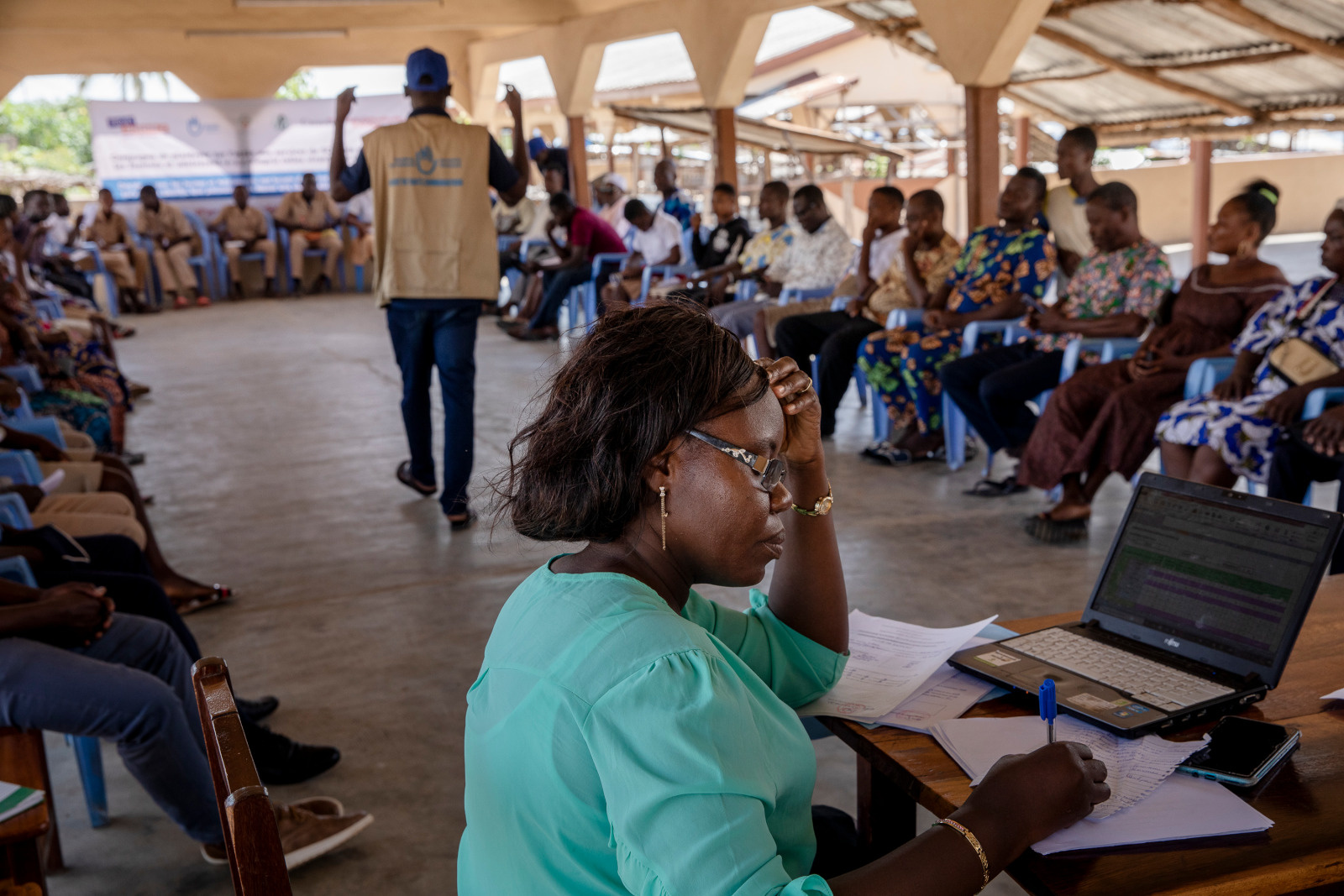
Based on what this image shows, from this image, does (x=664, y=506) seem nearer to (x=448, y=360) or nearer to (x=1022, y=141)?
(x=448, y=360)

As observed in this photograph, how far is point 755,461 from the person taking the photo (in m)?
1.08

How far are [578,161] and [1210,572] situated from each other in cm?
946

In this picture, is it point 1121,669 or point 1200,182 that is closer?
point 1121,669

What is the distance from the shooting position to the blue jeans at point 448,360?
4.01m

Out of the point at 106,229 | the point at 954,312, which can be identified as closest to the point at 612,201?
the point at 106,229

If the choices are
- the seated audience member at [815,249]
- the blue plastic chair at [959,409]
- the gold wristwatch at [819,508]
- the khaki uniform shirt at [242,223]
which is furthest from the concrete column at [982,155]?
the khaki uniform shirt at [242,223]

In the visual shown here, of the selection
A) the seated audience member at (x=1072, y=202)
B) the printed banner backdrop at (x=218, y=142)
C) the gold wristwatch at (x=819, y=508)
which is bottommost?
the gold wristwatch at (x=819, y=508)

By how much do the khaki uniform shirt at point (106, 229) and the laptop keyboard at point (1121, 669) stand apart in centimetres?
1217

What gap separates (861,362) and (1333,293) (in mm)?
2067

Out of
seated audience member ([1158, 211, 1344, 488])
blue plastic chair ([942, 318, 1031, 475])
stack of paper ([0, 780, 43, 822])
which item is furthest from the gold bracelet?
blue plastic chair ([942, 318, 1031, 475])

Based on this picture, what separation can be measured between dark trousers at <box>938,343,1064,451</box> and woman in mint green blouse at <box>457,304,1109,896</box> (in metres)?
3.06

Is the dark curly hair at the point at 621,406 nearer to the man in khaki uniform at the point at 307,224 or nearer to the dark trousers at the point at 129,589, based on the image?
the dark trousers at the point at 129,589

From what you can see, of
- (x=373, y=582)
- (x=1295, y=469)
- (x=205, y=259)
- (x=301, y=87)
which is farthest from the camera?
(x=301, y=87)

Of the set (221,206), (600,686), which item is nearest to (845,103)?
(221,206)
